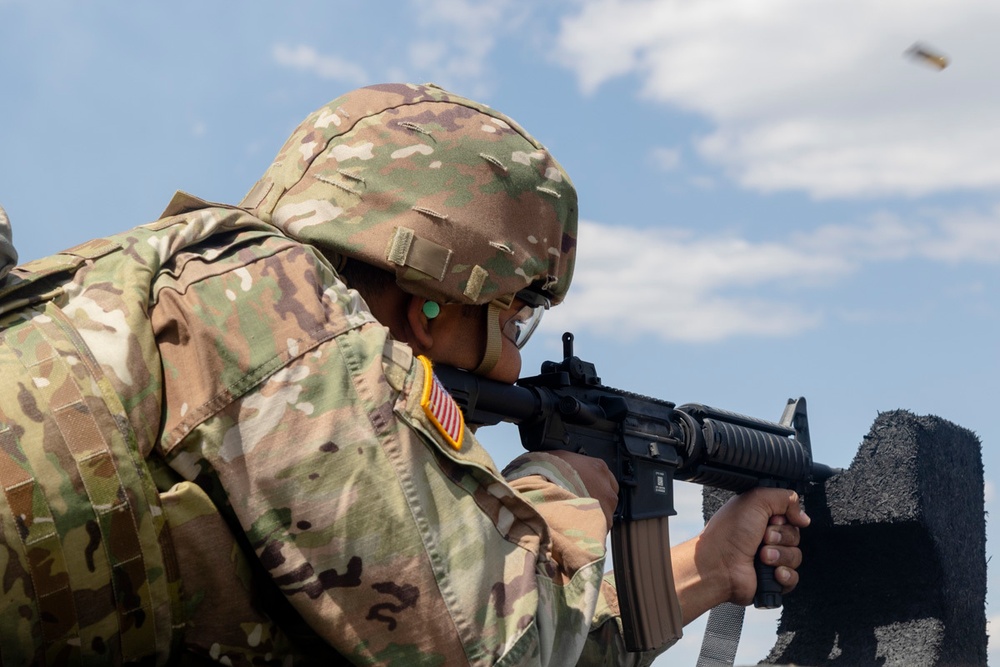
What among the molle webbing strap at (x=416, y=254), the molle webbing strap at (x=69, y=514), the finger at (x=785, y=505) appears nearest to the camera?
the molle webbing strap at (x=69, y=514)

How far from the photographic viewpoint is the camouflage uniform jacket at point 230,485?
1.86 meters

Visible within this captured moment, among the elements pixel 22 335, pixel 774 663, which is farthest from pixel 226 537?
pixel 774 663

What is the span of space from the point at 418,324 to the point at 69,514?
3.70 ft

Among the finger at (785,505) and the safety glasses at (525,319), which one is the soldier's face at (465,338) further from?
Answer: the finger at (785,505)

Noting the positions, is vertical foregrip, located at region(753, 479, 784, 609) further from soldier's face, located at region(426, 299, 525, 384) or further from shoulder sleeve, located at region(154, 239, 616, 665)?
shoulder sleeve, located at region(154, 239, 616, 665)

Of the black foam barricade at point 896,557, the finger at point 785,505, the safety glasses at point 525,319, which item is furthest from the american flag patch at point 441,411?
the black foam barricade at point 896,557

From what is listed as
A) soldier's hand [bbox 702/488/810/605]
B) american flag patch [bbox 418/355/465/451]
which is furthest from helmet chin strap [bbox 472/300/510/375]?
soldier's hand [bbox 702/488/810/605]

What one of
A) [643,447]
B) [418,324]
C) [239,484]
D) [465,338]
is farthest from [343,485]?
[643,447]

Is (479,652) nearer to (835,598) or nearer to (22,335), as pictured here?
(22,335)

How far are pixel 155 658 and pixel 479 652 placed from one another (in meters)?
0.60

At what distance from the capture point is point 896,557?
171 inches

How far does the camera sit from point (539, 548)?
2.07 meters

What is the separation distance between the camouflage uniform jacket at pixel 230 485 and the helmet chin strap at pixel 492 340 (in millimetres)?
885

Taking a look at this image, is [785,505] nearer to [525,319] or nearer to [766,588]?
[766,588]
